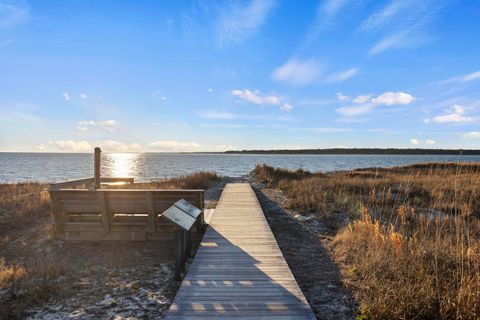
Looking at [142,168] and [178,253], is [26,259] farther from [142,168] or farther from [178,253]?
[142,168]

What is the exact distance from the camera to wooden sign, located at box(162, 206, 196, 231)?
5453mm

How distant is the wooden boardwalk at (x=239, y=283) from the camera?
162 inches

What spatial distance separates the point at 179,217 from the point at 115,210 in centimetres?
295

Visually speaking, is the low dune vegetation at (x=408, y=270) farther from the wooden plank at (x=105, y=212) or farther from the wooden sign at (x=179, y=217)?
the wooden plank at (x=105, y=212)

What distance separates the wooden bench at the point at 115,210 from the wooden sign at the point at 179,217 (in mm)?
1959

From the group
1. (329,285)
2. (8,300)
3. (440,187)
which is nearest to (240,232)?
(329,285)

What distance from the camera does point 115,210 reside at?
26.1ft

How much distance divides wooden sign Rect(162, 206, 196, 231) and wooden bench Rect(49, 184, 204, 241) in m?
1.96

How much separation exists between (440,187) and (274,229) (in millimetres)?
9986

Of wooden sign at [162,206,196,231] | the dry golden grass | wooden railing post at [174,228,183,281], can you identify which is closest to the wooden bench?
wooden sign at [162,206,196,231]

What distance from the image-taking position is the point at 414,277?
5262 mm

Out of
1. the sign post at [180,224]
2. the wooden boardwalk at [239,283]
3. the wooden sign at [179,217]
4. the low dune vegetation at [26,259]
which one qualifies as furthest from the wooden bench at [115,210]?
the wooden sign at [179,217]

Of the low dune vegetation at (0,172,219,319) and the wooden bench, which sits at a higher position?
the wooden bench

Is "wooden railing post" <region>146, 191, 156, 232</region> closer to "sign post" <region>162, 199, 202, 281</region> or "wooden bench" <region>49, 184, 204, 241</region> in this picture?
"wooden bench" <region>49, 184, 204, 241</region>
